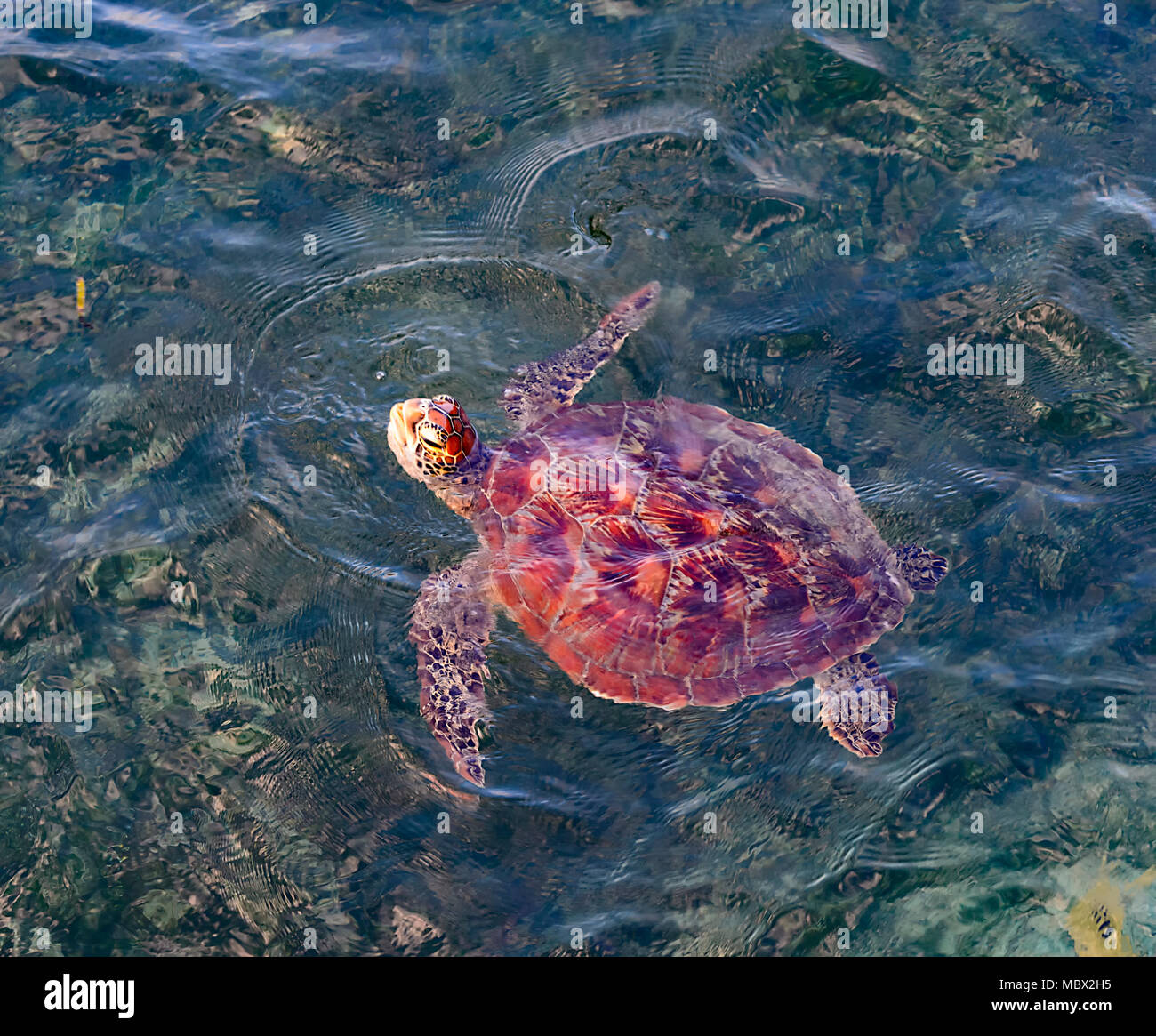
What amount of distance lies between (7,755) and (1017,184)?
9.13 m

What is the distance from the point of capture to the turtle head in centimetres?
617

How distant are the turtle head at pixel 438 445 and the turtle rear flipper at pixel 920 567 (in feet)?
10.6

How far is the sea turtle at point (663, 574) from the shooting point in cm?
571

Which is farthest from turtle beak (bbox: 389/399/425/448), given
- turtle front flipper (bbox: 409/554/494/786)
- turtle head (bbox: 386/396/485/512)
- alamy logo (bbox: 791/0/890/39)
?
alamy logo (bbox: 791/0/890/39)

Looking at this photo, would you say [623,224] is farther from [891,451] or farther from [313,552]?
[313,552]

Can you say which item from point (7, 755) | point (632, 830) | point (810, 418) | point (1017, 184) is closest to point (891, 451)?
point (810, 418)

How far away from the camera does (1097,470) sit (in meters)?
6.52

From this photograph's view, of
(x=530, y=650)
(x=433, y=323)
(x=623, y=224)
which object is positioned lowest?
(x=530, y=650)

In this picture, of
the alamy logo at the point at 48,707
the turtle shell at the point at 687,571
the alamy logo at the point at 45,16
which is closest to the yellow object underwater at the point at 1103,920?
the turtle shell at the point at 687,571

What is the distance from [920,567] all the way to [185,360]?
593 cm

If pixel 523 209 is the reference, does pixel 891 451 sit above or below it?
below
